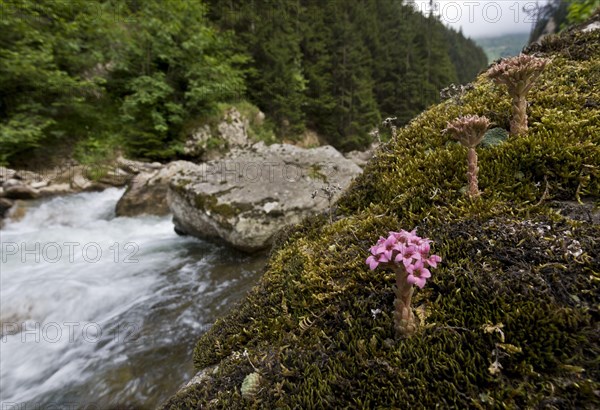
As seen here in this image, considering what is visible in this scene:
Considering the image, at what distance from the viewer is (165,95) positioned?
16281mm

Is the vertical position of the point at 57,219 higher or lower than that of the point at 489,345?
A: lower

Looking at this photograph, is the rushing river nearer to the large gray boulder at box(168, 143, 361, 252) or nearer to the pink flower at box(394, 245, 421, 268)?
the large gray boulder at box(168, 143, 361, 252)

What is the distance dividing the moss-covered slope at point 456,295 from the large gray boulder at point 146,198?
31.4 feet

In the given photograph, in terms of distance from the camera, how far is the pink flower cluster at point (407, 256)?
55.0 inches

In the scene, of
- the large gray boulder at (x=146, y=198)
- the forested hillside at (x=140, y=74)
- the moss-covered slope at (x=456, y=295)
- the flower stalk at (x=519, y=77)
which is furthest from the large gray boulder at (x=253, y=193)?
the forested hillside at (x=140, y=74)

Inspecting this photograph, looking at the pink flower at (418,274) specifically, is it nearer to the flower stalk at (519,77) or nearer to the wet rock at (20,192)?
the flower stalk at (519,77)

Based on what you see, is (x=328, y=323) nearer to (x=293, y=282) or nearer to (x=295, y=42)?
(x=293, y=282)

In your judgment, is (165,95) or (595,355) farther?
(165,95)

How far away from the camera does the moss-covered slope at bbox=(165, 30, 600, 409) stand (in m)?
1.32

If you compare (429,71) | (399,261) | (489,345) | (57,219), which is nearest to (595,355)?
(489,345)

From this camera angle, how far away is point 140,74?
1650 cm

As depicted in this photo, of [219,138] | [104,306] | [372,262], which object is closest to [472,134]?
[372,262]

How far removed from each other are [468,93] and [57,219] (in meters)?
12.4


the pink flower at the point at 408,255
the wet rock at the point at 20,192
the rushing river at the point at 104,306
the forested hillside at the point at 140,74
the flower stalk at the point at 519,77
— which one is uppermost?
the forested hillside at the point at 140,74
